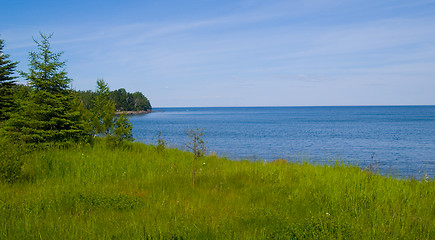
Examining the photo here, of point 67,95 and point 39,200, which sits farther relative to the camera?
point 67,95

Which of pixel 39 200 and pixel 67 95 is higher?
pixel 67 95

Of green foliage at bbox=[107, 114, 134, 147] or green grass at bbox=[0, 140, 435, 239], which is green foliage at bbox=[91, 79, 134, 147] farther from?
green grass at bbox=[0, 140, 435, 239]

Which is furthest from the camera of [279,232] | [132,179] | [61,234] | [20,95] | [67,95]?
[20,95]

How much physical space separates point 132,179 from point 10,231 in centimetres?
366

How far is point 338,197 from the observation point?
679 centimetres

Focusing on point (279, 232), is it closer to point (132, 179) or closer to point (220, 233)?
point (220, 233)

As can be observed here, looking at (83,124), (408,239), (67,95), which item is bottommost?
(408,239)

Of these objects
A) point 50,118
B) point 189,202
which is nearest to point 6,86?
point 50,118

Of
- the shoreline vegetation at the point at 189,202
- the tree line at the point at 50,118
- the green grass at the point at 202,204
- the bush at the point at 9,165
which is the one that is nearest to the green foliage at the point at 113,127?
the tree line at the point at 50,118

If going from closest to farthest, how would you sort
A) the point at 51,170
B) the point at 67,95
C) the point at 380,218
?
1. the point at 380,218
2. the point at 51,170
3. the point at 67,95

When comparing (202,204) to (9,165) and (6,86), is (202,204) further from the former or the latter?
(6,86)

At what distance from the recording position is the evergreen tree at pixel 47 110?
12477 millimetres

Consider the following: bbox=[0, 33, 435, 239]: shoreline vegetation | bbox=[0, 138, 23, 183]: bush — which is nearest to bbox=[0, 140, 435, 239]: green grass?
bbox=[0, 33, 435, 239]: shoreline vegetation

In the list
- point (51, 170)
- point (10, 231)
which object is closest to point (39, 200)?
point (10, 231)
